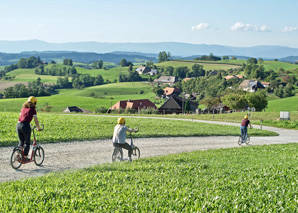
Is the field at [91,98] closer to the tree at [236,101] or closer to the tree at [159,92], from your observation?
the tree at [159,92]

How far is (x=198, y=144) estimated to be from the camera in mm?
23062

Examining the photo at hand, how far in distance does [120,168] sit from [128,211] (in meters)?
4.79

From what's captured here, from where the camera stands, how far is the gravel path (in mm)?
12773

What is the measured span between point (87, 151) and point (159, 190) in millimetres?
9036

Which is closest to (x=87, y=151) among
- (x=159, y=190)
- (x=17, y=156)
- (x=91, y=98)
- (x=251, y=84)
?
(x=17, y=156)

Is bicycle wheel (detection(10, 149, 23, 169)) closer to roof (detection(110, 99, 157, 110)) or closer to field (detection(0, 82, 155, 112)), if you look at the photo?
roof (detection(110, 99, 157, 110))

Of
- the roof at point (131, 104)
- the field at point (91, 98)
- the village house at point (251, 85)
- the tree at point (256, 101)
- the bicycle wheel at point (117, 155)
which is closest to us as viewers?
the bicycle wheel at point (117, 155)

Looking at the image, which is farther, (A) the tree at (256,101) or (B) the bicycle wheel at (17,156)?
(A) the tree at (256,101)

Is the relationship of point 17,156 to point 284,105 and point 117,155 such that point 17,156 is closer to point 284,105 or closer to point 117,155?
point 117,155

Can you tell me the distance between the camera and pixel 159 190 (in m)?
9.23

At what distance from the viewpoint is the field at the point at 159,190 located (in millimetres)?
7895

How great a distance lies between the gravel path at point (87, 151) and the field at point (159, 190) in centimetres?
185

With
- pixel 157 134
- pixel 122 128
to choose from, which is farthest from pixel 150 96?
pixel 122 128

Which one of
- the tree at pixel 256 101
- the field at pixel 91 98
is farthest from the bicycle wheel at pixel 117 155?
the field at pixel 91 98
